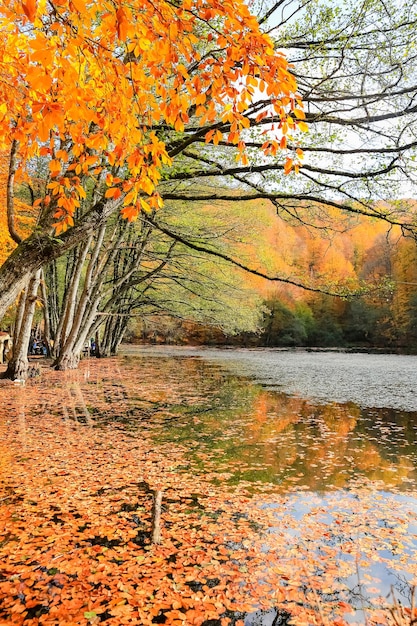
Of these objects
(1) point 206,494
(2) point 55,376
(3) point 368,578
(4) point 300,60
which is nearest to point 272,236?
(2) point 55,376

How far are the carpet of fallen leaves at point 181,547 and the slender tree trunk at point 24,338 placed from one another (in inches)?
296

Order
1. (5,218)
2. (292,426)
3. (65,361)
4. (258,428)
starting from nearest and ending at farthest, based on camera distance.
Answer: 1. (258,428)
2. (292,426)
3. (5,218)
4. (65,361)

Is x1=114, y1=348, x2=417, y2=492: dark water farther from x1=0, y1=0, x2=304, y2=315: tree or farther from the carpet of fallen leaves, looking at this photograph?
x1=0, y1=0, x2=304, y2=315: tree

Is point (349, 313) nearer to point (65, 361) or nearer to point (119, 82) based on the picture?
point (65, 361)

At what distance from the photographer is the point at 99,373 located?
65.8 ft

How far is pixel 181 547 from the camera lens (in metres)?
4.25

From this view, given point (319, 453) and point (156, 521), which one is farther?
point (319, 453)

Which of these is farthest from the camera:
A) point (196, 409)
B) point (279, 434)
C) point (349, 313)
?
point (349, 313)

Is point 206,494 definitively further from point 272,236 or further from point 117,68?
point 272,236

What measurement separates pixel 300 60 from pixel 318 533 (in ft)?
23.6

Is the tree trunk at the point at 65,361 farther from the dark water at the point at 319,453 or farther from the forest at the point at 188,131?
the dark water at the point at 319,453

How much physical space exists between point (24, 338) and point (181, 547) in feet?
37.1

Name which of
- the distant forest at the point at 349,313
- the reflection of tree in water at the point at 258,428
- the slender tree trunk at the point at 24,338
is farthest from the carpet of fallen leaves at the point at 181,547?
the distant forest at the point at 349,313

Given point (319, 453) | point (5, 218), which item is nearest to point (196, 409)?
point (319, 453)
